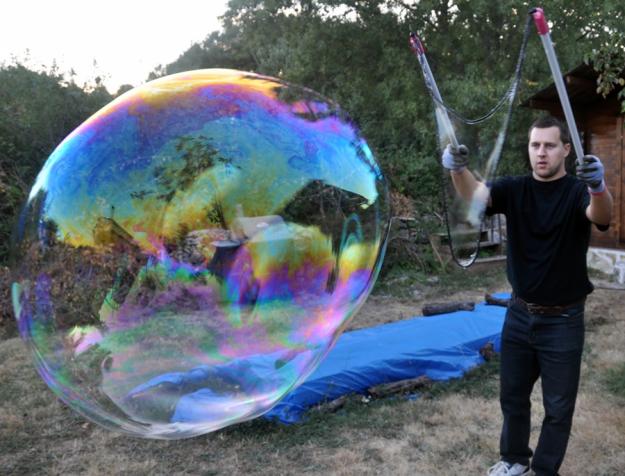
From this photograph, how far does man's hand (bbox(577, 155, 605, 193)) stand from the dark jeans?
→ 0.61 m

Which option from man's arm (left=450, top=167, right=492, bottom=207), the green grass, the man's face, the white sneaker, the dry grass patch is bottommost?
the green grass

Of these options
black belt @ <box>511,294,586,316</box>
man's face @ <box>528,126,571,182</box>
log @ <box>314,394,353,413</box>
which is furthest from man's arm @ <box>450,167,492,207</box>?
log @ <box>314,394,353,413</box>

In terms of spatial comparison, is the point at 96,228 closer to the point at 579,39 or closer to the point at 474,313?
the point at 474,313

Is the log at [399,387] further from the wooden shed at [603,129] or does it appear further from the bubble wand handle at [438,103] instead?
the wooden shed at [603,129]

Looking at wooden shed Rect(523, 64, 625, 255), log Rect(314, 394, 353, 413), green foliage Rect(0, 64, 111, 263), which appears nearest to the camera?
log Rect(314, 394, 353, 413)

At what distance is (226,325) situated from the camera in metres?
2.43

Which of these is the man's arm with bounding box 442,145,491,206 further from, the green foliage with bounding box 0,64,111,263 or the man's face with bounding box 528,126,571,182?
the green foliage with bounding box 0,64,111,263

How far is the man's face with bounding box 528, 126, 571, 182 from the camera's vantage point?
2.56 m

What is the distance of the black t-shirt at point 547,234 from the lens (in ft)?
8.54

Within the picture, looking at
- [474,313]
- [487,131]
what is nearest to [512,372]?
[487,131]

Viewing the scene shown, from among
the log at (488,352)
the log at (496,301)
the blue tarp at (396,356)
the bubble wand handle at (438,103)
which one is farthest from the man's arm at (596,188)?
the log at (496,301)

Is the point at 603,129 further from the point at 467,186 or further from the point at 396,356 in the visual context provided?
the point at 467,186

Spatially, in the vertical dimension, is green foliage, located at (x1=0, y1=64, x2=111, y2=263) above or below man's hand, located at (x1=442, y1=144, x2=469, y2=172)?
above

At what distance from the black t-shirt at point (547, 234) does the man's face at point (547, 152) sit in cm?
5
